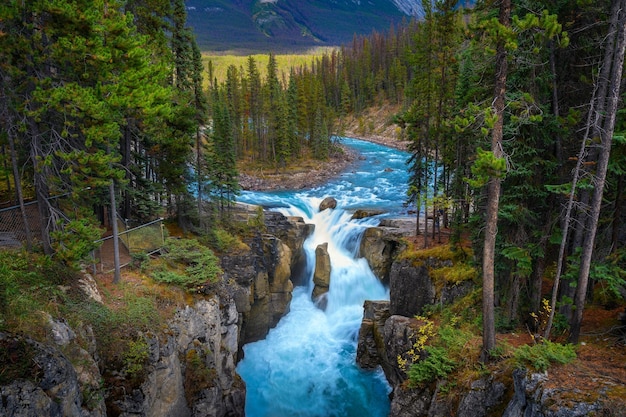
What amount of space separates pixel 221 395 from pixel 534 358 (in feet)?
39.1

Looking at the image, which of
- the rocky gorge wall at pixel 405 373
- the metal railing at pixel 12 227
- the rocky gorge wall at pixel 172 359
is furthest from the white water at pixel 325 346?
the metal railing at pixel 12 227

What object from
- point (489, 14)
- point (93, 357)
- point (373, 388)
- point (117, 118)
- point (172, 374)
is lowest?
point (373, 388)

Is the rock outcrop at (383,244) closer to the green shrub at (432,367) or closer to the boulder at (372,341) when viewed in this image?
the boulder at (372,341)

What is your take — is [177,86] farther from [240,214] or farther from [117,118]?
[240,214]

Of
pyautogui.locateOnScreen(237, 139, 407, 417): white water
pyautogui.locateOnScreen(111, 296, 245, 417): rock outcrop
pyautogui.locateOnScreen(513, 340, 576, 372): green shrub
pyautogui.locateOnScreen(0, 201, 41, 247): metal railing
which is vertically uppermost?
pyautogui.locateOnScreen(0, 201, 41, 247): metal railing

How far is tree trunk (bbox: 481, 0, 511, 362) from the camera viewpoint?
9.41 meters

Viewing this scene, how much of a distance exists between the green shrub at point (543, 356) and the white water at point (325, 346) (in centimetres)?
955

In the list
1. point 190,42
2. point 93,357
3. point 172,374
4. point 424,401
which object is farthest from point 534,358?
point 190,42

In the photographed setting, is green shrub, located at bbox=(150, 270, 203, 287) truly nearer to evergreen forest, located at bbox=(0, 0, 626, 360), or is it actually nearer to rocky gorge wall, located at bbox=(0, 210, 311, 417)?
rocky gorge wall, located at bbox=(0, 210, 311, 417)

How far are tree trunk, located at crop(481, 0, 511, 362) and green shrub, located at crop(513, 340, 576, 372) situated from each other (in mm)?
1150

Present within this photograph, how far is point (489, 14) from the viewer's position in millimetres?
11336

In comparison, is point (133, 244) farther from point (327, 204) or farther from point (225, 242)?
point (327, 204)

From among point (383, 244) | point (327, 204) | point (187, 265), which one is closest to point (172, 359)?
point (187, 265)

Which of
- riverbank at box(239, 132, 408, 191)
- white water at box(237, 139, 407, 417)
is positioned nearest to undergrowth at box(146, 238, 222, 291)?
white water at box(237, 139, 407, 417)
